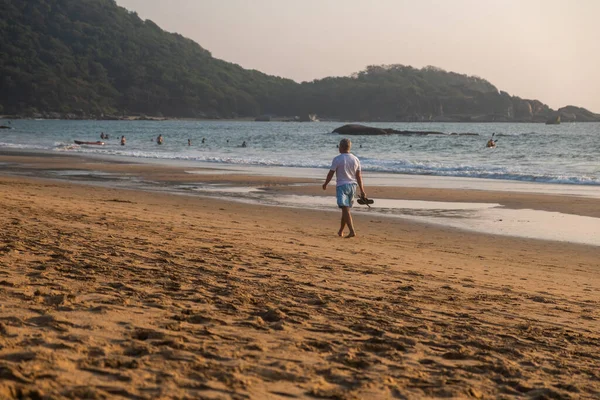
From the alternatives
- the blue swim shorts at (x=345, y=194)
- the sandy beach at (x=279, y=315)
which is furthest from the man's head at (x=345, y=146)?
the sandy beach at (x=279, y=315)

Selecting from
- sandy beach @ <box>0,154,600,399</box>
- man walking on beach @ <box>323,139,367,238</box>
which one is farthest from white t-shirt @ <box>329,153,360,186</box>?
sandy beach @ <box>0,154,600,399</box>

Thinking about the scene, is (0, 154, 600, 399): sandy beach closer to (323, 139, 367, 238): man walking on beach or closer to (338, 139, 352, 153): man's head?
(323, 139, 367, 238): man walking on beach

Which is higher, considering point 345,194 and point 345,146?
point 345,146

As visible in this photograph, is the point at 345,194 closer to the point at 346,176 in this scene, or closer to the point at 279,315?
→ the point at 346,176

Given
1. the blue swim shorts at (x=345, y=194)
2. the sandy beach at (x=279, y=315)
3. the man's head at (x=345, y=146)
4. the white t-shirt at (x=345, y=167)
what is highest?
the man's head at (x=345, y=146)

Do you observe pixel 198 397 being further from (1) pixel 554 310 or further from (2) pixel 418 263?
(2) pixel 418 263

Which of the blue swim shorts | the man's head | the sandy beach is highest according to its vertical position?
→ the man's head

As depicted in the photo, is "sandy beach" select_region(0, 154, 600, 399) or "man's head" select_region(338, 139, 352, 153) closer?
"sandy beach" select_region(0, 154, 600, 399)

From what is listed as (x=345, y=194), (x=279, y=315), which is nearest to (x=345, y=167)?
(x=345, y=194)

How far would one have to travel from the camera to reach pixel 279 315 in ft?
17.1

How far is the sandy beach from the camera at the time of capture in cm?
388

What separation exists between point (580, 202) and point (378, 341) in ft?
45.6

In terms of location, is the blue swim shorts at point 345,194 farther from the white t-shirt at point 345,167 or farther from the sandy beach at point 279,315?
the sandy beach at point 279,315

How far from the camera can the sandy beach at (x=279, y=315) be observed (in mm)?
3882
